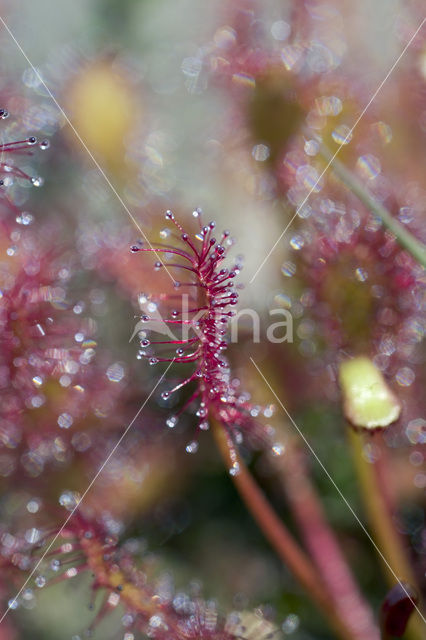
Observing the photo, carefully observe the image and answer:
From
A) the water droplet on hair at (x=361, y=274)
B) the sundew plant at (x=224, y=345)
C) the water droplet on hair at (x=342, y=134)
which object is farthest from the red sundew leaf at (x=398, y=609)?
the water droplet on hair at (x=342, y=134)

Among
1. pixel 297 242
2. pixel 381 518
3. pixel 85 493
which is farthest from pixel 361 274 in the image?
pixel 85 493

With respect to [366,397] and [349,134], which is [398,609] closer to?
[366,397]

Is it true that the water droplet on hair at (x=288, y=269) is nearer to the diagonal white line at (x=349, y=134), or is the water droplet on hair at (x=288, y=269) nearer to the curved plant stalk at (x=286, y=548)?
the diagonal white line at (x=349, y=134)

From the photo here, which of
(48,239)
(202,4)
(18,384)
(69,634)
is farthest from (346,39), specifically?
(69,634)

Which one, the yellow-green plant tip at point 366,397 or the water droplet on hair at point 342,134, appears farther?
the water droplet on hair at point 342,134

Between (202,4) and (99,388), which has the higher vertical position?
(202,4)

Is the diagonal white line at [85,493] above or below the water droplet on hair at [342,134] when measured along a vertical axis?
below

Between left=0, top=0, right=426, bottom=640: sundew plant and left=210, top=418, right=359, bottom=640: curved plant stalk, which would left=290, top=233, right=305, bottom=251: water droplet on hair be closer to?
left=0, top=0, right=426, bottom=640: sundew plant

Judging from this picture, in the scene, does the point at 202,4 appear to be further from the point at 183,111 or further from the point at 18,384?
the point at 18,384
